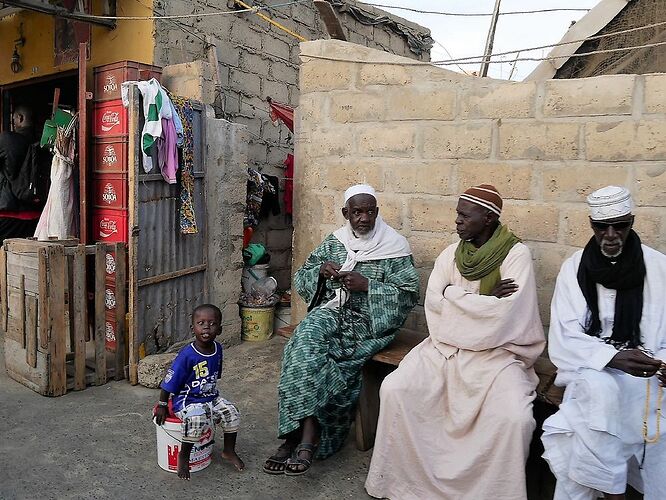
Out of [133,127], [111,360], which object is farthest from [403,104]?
[111,360]

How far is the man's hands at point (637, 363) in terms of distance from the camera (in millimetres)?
2623

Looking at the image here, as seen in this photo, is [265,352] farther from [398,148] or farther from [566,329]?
[566,329]

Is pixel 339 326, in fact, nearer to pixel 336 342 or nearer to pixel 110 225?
pixel 336 342

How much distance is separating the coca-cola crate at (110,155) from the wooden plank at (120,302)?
825 mm

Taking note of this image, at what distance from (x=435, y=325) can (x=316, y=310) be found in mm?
808

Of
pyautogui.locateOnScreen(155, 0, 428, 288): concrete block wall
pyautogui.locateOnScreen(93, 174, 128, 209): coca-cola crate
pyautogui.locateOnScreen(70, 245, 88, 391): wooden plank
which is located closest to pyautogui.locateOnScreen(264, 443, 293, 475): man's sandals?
pyautogui.locateOnScreen(70, 245, 88, 391): wooden plank

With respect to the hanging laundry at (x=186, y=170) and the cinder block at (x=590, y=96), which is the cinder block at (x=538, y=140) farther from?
the hanging laundry at (x=186, y=170)

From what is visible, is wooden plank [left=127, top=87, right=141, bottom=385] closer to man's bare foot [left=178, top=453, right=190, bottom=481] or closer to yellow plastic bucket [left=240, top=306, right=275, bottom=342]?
yellow plastic bucket [left=240, top=306, right=275, bottom=342]

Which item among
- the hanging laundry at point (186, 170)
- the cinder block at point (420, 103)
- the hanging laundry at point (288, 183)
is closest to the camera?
the cinder block at point (420, 103)

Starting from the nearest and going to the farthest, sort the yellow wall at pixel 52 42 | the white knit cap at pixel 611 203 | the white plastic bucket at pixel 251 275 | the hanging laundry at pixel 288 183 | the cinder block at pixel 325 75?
the white knit cap at pixel 611 203 → the cinder block at pixel 325 75 → the yellow wall at pixel 52 42 → the white plastic bucket at pixel 251 275 → the hanging laundry at pixel 288 183

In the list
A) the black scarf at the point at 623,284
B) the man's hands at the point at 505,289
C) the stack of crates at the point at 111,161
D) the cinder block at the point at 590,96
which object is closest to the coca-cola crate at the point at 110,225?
the stack of crates at the point at 111,161

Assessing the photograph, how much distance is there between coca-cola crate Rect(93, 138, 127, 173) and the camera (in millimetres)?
5145

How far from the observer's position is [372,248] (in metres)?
3.85

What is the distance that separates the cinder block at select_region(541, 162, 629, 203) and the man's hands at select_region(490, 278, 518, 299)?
90cm
